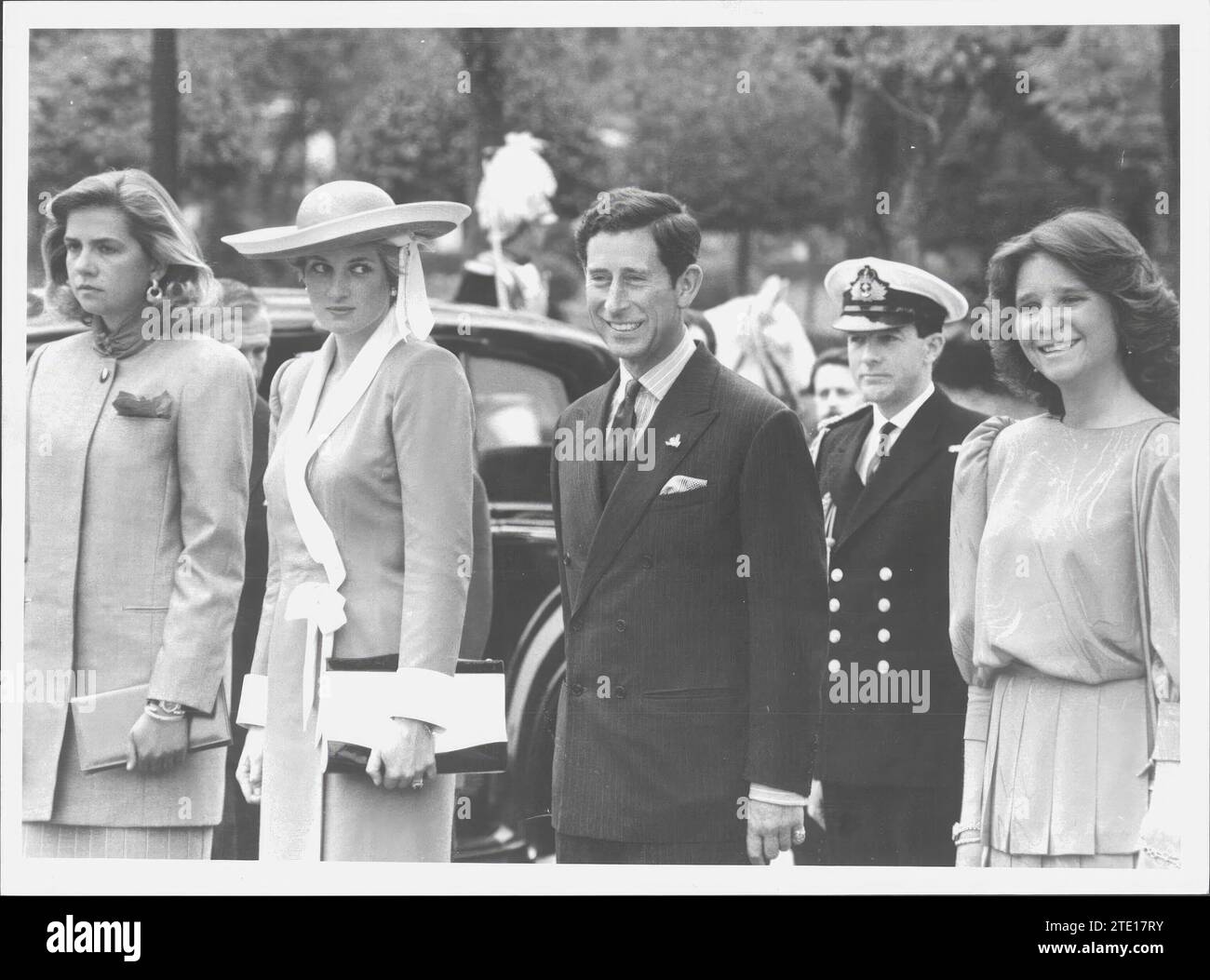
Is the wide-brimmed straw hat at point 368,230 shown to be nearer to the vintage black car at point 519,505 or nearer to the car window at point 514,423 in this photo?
the vintage black car at point 519,505

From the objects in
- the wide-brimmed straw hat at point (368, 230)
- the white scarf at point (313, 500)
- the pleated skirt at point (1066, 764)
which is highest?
the wide-brimmed straw hat at point (368, 230)

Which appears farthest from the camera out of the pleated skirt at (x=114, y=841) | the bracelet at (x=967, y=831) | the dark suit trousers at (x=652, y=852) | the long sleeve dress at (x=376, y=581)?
the pleated skirt at (x=114, y=841)

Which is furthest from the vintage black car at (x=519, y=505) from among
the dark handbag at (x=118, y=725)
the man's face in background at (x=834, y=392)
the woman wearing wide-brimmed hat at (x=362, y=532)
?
the dark handbag at (x=118, y=725)

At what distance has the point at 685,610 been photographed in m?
4.15

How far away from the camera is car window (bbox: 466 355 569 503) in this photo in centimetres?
439

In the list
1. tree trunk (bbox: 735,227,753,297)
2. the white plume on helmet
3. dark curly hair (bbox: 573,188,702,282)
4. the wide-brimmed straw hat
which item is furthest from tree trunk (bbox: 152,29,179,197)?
tree trunk (bbox: 735,227,753,297)

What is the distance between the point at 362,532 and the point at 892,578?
1.53 m

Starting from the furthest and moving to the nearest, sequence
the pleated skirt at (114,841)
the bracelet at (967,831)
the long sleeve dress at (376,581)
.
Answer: the pleated skirt at (114,841)
the bracelet at (967,831)
the long sleeve dress at (376,581)

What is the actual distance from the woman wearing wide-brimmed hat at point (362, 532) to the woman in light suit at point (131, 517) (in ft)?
0.54

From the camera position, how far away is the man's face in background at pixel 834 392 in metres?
4.40

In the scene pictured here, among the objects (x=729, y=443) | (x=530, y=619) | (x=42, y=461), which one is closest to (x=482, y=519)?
(x=530, y=619)

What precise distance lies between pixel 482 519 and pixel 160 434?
0.98m

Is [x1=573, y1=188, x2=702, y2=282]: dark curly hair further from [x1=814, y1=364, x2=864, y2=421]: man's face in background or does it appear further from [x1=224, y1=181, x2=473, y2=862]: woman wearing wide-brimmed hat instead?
[x1=814, y1=364, x2=864, y2=421]: man's face in background

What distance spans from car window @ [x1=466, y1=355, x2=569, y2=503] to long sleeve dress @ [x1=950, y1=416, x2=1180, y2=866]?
4.31 ft
